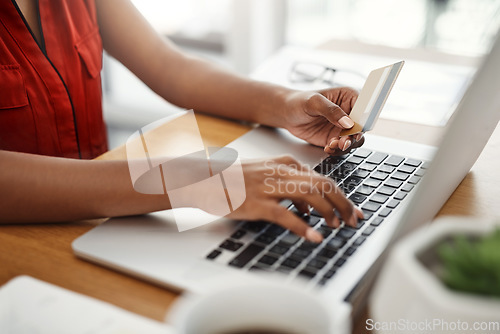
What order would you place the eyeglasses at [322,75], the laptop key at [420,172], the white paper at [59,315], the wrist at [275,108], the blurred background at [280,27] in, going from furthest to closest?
the blurred background at [280,27] → the eyeglasses at [322,75] → the wrist at [275,108] → the laptop key at [420,172] → the white paper at [59,315]

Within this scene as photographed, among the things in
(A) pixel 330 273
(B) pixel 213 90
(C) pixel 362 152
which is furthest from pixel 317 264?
(B) pixel 213 90

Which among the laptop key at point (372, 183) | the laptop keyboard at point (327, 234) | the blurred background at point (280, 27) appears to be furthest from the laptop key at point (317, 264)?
the blurred background at point (280, 27)

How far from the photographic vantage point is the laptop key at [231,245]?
0.56m

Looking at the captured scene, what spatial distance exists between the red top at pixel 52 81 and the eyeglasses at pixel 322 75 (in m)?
0.40

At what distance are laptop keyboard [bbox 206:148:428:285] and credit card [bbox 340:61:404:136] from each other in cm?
6

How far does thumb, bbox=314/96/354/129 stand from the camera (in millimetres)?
786

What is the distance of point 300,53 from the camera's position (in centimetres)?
123

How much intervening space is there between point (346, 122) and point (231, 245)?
32cm

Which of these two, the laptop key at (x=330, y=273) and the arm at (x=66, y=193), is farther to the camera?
the arm at (x=66, y=193)

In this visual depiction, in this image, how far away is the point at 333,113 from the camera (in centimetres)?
80

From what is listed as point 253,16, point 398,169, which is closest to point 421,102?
point 398,169

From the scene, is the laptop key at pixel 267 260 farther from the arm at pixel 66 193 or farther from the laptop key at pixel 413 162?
the laptop key at pixel 413 162

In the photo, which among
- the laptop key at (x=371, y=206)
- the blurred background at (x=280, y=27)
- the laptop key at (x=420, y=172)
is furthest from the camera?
the blurred background at (x=280, y=27)

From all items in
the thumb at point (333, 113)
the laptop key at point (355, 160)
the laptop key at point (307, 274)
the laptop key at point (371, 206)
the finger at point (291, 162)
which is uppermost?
the thumb at point (333, 113)
